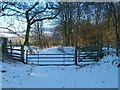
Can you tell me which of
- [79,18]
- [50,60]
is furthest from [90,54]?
[79,18]

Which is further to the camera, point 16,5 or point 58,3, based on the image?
point 58,3

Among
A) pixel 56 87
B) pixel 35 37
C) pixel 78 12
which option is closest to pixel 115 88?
pixel 56 87

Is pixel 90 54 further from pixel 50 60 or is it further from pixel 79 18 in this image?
pixel 79 18

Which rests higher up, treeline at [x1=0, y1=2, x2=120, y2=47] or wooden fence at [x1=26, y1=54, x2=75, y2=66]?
treeline at [x1=0, y1=2, x2=120, y2=47]

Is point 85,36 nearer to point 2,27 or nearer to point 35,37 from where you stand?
point 2,27

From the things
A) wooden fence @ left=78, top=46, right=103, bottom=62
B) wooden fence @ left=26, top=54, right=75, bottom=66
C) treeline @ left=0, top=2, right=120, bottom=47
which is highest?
treeline @ left=0, top=2, right=120, bottom=47

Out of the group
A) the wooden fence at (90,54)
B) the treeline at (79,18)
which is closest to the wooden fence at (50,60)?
the wooden fence at (90,54)

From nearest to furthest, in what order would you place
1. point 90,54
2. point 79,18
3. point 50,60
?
point 90,54 → point 50,60 → point 79,18

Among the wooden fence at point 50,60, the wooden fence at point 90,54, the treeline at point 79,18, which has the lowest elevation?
the wooden fence at point 50,60

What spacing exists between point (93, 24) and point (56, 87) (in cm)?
2848

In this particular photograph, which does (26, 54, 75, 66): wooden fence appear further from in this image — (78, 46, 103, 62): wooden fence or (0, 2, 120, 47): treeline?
(0, 2, 120, 47): treeline

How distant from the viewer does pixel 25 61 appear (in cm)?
2448

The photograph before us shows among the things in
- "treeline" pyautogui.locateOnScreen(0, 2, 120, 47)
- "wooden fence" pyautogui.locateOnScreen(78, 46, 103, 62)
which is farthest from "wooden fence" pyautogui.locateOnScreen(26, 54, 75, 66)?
"treeline" pyautogui.locateOnScreen(0, 2, 120, 47)

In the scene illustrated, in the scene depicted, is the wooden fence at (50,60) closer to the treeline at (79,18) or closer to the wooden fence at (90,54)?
the wooden fence at (90,54)
